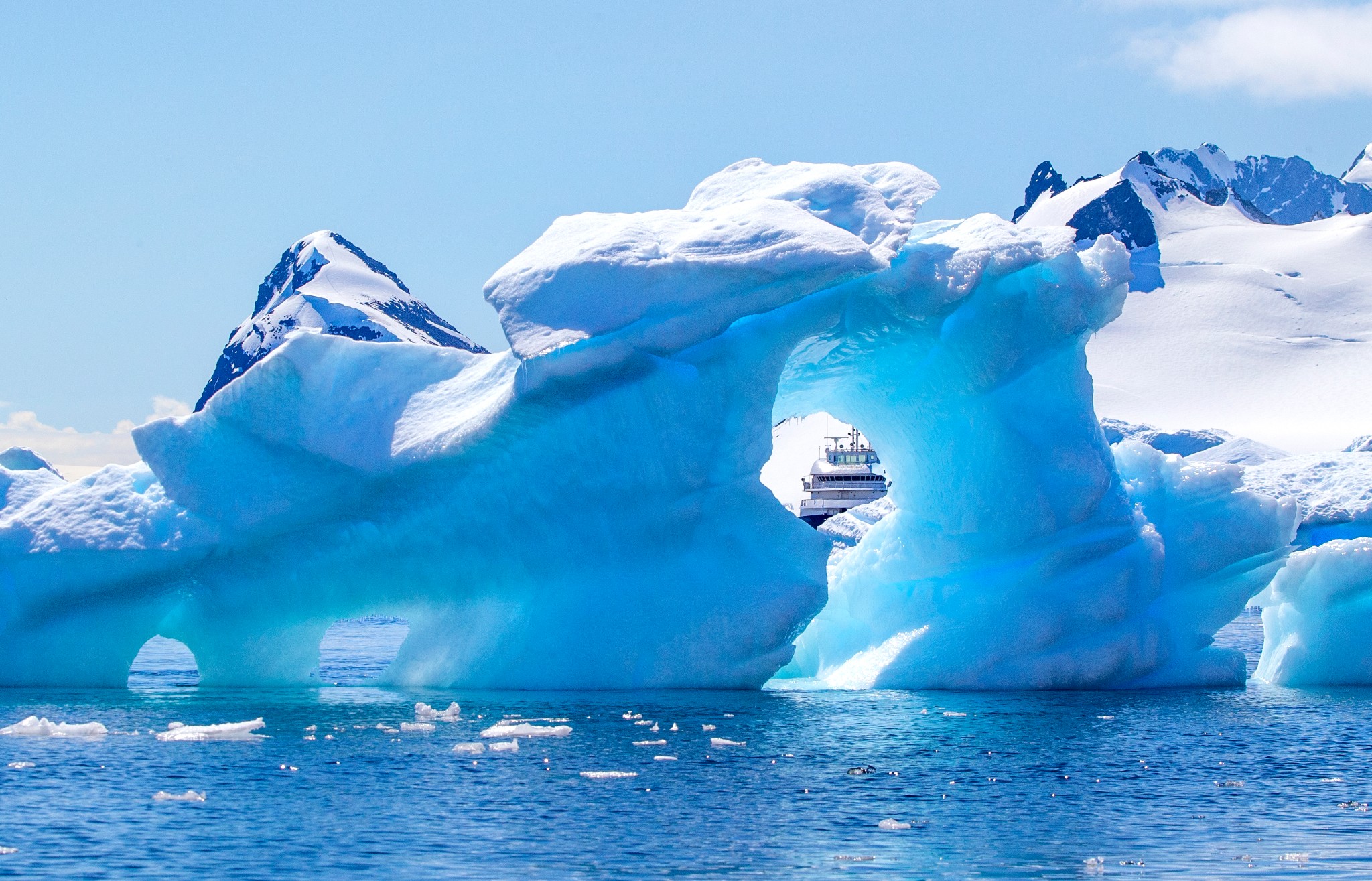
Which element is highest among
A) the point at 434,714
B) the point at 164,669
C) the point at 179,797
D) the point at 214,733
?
the point at 164,669

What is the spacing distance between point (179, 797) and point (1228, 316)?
116400 millimetres

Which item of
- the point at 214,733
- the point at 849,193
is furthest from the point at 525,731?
the point at 849,193

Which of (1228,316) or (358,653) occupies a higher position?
(1228,316)

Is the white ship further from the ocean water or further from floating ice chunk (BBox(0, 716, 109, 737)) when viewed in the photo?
floating ice chunk (BBox(0, 716, 109, 737))

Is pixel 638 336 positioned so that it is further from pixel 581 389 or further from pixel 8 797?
pixel 8 797

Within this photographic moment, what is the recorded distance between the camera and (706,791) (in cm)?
1311

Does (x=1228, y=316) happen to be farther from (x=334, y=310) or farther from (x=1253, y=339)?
(x=334, y=310)

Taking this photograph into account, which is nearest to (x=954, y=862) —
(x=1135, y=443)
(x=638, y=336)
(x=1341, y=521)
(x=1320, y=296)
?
(x=638, y=336)

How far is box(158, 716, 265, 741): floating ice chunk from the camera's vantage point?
15.6m

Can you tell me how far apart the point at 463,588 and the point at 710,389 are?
4.21 meters

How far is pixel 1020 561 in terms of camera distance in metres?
21.0

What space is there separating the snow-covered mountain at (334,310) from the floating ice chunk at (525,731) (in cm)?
9214

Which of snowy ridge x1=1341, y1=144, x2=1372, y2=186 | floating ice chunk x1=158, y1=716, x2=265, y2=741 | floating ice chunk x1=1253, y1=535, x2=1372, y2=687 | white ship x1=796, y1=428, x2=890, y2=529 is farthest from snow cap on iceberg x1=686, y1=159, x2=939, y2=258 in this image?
snowy ridge x1=1341, y1=144, x2=1372, y2=186

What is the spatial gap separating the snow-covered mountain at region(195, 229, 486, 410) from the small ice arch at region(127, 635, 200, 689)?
70.7 m
